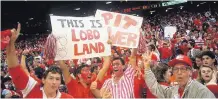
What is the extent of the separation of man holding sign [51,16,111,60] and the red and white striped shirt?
2.21 ft

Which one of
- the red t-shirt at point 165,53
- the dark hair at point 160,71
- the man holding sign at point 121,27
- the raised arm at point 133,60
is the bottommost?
the dark hair at point 160,71

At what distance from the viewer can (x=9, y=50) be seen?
4.10 meters

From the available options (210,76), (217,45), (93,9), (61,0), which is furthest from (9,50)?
(93,9)

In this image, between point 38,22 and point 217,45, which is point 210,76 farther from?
point 38,22

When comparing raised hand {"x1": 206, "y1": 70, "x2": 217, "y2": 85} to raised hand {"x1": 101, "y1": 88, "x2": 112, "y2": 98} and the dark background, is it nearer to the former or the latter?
raised hand {"x1": 101, "y1": 88, "x2": 112, "y2": 98}

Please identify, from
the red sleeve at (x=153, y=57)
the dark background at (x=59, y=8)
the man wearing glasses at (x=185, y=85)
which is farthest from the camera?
the dark background at (x=59, y=8)

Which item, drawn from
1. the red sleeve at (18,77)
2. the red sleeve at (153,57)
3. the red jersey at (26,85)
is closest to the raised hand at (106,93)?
the red jersey at (26,85)

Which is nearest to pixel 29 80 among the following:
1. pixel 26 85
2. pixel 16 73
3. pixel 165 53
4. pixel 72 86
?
pixel 26 85

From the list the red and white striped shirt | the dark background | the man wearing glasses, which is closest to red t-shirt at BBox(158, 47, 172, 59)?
the red and white striped shirt

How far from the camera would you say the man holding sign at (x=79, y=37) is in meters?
5.71

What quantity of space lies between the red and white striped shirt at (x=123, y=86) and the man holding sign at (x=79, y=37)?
67 centimetres

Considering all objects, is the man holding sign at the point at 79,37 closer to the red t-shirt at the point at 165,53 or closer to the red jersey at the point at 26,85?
the red jersey at the point at 26,85

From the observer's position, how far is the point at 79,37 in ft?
19.7

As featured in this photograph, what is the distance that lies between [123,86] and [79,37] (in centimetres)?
112
